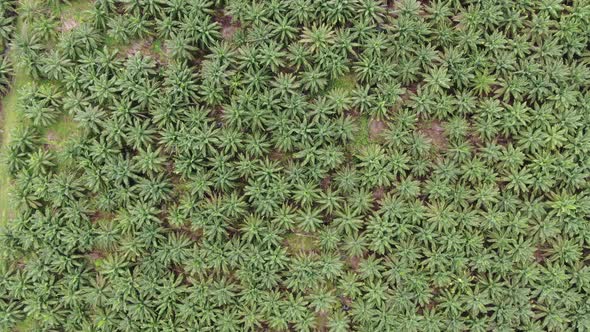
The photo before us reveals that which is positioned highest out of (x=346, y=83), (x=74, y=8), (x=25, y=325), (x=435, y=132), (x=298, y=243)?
(x=74, y=8)

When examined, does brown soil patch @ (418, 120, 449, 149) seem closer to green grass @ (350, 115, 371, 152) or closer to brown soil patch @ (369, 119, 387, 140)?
brown soil patch @ (369, 119, 387, 140)

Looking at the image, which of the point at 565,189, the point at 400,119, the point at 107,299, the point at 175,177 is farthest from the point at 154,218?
the point at 565,189

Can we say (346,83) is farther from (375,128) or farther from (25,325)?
(25,325)

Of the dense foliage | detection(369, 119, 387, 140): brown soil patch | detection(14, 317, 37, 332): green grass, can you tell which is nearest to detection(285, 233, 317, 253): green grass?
the dense foliage

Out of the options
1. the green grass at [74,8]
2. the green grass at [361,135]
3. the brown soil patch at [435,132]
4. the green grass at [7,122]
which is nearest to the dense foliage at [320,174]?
the brown soil patch at [435,132]

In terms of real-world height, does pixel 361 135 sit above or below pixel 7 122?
above

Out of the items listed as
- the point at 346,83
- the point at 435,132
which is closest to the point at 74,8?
the point at 346,83
